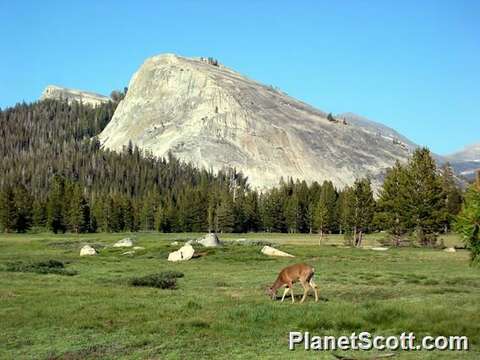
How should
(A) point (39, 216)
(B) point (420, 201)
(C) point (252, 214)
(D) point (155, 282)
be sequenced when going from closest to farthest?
(D) point (155, 282) < (B) point (420, 201) < (A) point (39, 216) < (C) point (252, 214)

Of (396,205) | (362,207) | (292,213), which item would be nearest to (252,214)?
(292,213)

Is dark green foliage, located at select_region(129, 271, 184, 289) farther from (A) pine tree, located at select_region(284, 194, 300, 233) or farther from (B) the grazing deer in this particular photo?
(A) pine tree, located at select_region(284, 194, 300, 233)

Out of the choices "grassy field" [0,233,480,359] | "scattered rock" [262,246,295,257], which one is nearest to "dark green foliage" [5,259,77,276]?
"grassy field" [0,233,480,359]

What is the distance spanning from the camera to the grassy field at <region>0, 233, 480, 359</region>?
18.6 metres

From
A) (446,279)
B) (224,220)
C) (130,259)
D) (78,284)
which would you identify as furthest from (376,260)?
(224,220)

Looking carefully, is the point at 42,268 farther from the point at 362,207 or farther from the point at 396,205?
the point at 362,207

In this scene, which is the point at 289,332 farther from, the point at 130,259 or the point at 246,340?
the point at 130,259

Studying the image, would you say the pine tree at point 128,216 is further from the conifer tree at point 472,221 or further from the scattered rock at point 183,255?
the conifer tree at point 472,221

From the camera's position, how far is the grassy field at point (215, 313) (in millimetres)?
18578

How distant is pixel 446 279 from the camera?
124ft

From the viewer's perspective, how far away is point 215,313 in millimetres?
23938

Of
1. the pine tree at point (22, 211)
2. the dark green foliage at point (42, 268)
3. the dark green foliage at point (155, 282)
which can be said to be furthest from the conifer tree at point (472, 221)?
the pine tree at point (22, 211)

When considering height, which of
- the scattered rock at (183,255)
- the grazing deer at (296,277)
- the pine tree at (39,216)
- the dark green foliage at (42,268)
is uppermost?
the pine tree at (39,216)

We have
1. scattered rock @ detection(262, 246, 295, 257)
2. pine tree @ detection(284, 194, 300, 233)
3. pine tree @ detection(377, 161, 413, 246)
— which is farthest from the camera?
pine tree @ detection(284, 194, 300, 233)
